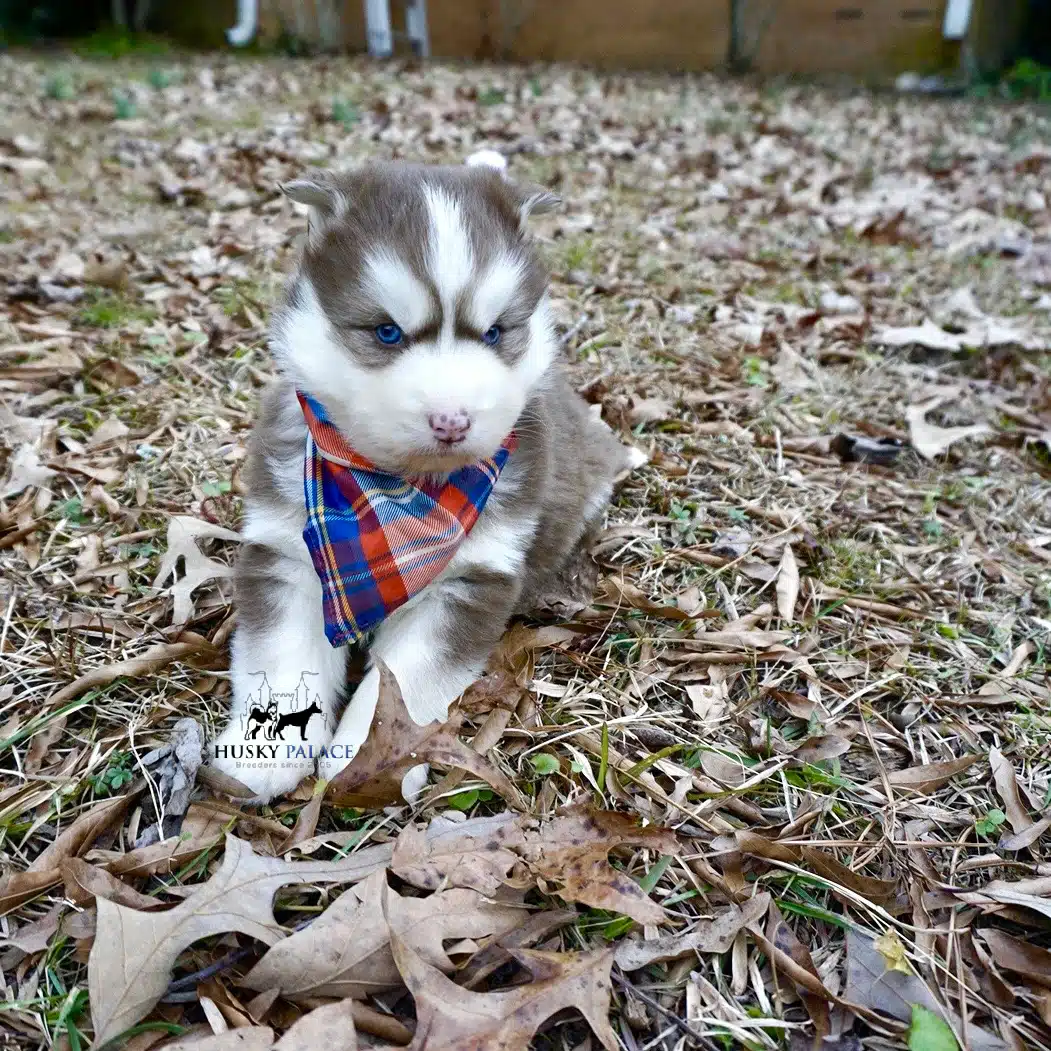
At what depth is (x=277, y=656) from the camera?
2.71 metres

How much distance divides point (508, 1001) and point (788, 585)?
2051 millimetres

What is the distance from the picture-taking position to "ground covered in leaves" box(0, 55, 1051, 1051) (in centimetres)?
205

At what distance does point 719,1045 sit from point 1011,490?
3.24 metres

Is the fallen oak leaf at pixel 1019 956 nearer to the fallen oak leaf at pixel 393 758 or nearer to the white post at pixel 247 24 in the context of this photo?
the fallen oak leaf at pixel 393 758

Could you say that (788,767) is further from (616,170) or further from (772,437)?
(616,170)

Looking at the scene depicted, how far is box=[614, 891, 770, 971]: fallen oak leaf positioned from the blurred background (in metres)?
18.9

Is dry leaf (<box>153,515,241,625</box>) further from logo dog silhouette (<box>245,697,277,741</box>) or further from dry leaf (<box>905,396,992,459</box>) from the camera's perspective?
dry leaf (<box>905,396,992,459</box>)

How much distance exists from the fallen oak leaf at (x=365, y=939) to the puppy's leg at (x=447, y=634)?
1.97 feet

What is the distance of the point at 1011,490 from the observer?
14.0ft

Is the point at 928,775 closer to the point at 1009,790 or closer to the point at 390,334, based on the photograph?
the point at 1009,790

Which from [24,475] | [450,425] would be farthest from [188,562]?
[450,425]

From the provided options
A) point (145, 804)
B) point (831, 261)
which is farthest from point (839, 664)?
point (831, 261)

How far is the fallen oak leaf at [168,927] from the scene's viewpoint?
193 cm

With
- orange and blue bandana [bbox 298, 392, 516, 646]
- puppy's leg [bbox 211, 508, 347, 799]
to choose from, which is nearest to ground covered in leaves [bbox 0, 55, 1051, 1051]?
puppy's leg [bbox 211, 508, 347, 799]
